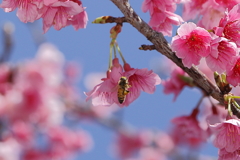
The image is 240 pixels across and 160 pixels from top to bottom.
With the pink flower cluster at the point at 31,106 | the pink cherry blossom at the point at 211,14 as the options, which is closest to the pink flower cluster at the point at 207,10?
the pink cherry blossom at the point at 211,14

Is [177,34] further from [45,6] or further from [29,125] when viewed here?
[29,125]

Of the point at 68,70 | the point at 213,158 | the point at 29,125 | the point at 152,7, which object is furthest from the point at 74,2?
the point at 68,70

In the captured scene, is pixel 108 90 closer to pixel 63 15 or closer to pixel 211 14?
pixel 63 15

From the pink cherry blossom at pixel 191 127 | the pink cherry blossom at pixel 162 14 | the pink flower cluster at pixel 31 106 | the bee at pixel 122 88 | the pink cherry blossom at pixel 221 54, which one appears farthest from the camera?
the pink flower cluster at pixel 31 106

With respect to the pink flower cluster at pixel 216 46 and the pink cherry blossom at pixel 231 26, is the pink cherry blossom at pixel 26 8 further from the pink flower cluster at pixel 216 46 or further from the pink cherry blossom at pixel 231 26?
the pink cherry blossom at pixel 231 26

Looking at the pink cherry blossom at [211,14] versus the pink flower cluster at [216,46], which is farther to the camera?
the pink cherry blossom at [211,14]
